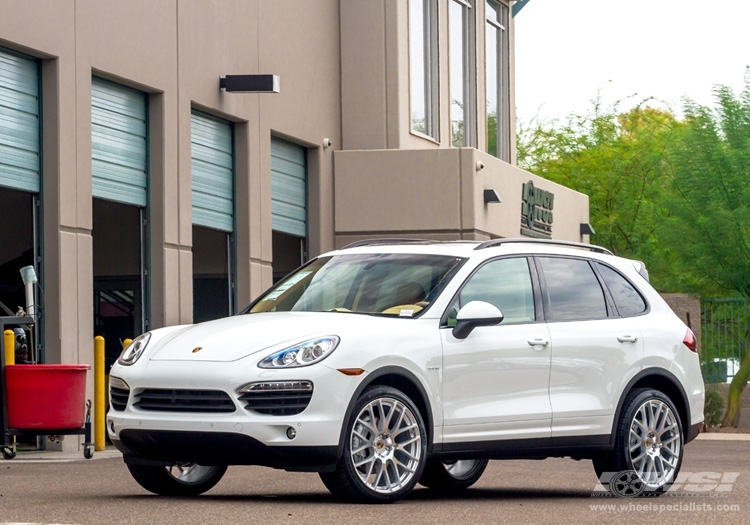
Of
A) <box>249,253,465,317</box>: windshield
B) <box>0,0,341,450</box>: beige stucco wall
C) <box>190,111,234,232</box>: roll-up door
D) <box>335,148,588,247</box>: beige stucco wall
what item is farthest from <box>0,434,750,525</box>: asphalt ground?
<box>335,148,588,247</box>: beige stucco wall

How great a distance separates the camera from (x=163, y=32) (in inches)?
776

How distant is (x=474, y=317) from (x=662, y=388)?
2.23 meters

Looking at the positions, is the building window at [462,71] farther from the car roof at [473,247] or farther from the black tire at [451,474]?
the car roof at [473,247]

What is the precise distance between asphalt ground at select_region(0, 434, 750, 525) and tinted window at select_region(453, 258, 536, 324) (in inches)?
49.7

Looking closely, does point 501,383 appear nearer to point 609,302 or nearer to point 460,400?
point 460,400

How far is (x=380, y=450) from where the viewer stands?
9.31 m

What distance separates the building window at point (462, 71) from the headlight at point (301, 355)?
2051cm

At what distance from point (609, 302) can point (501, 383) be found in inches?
57.4

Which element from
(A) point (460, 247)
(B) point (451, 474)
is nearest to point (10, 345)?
(B) point (451, 474)

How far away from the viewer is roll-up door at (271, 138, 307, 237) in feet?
78.3

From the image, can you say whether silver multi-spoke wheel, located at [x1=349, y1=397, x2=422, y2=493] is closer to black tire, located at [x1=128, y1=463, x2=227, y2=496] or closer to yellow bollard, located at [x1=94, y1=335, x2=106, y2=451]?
black tire, located at [x1=128, y1=463, x2=227, y2=496]

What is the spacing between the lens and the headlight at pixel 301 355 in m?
9.06

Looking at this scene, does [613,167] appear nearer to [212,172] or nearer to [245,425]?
[212,172]

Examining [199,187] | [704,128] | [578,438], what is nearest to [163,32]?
[199,187]
